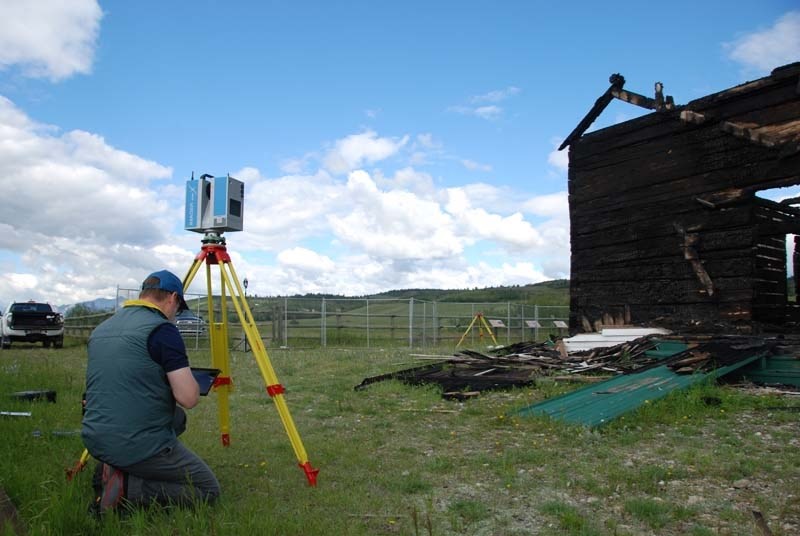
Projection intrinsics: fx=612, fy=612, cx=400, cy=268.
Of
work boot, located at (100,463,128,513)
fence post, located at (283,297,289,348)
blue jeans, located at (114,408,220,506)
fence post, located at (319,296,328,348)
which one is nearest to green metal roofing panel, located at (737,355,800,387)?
blue jeans, located at (114,408,220,506)

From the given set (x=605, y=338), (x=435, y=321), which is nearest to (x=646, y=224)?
(x=605, y=338)

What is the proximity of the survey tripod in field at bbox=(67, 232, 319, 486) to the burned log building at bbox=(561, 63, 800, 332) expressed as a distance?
862 centimetres

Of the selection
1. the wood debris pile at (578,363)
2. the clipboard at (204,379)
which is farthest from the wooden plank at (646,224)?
the clipboard at (204,379)

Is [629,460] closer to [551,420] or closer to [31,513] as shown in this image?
[551,420]

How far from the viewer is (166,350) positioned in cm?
383

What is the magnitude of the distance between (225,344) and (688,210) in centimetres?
912

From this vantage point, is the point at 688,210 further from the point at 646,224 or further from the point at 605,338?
the point at 605,338

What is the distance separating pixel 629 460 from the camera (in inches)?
209

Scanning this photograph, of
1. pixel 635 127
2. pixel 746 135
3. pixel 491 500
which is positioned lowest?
pixel 491 500

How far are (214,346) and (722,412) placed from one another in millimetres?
5616

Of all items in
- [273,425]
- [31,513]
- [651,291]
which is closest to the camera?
[31,513]

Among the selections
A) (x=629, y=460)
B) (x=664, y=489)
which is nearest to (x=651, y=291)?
(x=629, y=460)

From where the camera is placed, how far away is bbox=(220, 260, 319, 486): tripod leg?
479 centimetres

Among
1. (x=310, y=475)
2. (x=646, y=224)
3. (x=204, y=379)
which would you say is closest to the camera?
(x=204, y=379)
